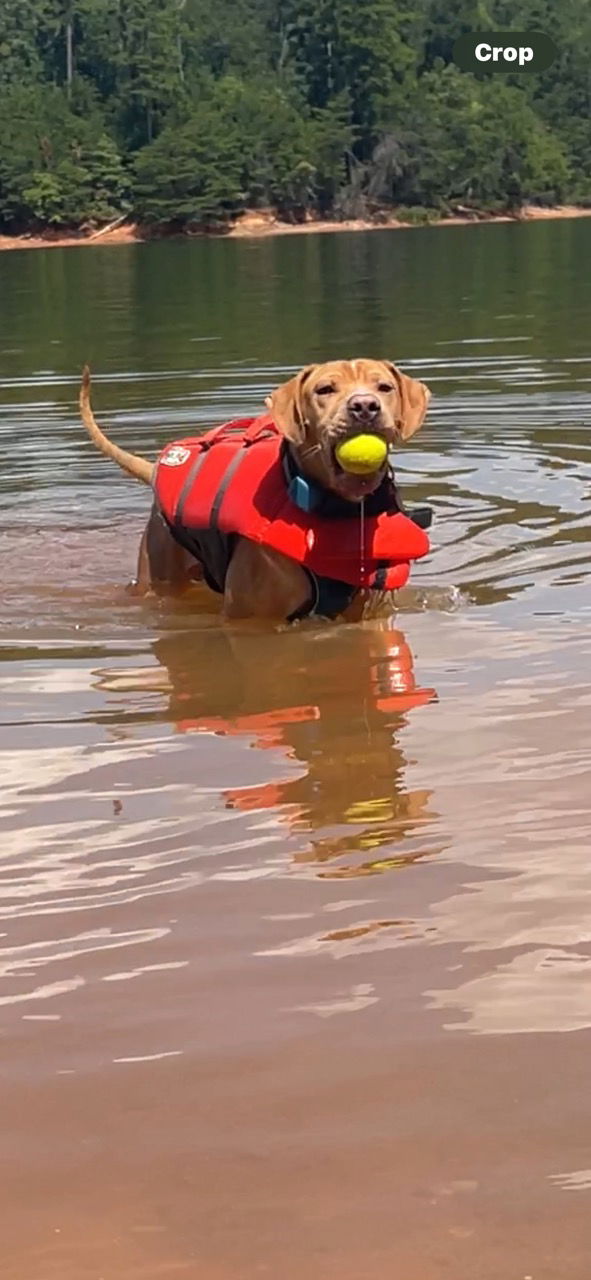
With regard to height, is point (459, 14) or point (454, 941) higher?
point (459, 14)

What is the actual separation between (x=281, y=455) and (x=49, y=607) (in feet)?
4.28

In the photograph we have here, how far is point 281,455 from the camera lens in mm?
6883

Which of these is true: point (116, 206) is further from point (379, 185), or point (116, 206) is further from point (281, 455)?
point (281, 455)

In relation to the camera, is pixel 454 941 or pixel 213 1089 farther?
pixel 454 941

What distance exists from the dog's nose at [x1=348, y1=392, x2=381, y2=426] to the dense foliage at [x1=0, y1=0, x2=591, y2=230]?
260 feet

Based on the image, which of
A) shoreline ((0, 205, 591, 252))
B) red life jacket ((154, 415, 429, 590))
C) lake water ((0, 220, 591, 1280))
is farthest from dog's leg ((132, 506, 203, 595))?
shoreline ((0, 205, 591, 252))

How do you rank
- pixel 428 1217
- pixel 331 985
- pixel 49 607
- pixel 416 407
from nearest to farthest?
1. pixel 428 1217
2. pixel 331 985
3. pixel 416 407
4. pixel 49 607

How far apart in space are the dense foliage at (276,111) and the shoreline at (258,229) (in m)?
0.86

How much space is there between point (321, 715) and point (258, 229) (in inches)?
3210

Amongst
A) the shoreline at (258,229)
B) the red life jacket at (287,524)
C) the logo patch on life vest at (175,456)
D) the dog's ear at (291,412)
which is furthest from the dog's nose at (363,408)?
the shoreline at (258,229)

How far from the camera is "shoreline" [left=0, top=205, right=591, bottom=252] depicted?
81.8 m

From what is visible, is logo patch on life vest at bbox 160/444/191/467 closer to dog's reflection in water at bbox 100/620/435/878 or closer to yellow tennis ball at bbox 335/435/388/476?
dog's reflection in water at bbox 100/620/435/878

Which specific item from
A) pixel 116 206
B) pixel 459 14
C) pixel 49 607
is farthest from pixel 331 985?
pixel 459 14

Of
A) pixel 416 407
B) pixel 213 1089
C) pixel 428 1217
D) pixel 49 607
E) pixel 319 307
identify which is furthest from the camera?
pixel 319 307
